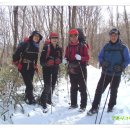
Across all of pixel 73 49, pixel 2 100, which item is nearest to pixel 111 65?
pixel 73 49

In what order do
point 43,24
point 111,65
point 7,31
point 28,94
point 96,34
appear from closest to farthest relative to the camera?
point 111,65 < point 28,94 < point 7,31 < point 43,24 < point 96,34

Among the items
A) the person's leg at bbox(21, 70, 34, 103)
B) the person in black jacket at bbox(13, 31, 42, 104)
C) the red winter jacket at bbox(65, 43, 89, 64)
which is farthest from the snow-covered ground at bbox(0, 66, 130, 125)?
the red winter jacket at bbox(65, 43, 89, 64)

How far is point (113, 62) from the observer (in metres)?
5.78

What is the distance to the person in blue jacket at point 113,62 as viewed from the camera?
5676 mm

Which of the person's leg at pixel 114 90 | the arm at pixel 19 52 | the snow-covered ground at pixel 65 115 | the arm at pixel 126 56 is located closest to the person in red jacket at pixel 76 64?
the snow-covered ground at pixel 65 115

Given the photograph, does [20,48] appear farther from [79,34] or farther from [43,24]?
[43,24]

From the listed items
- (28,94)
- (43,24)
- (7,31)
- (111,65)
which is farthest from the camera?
(43,24)

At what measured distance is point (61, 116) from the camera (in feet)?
19.0

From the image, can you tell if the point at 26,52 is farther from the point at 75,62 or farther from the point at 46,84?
the point at 75,62

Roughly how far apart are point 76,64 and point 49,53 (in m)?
0.53

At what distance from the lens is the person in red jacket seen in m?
5.89

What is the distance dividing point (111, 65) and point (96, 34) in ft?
19.2

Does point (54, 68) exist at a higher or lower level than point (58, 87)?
higher

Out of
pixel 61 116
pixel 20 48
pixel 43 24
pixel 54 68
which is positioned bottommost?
pixel 61 116
